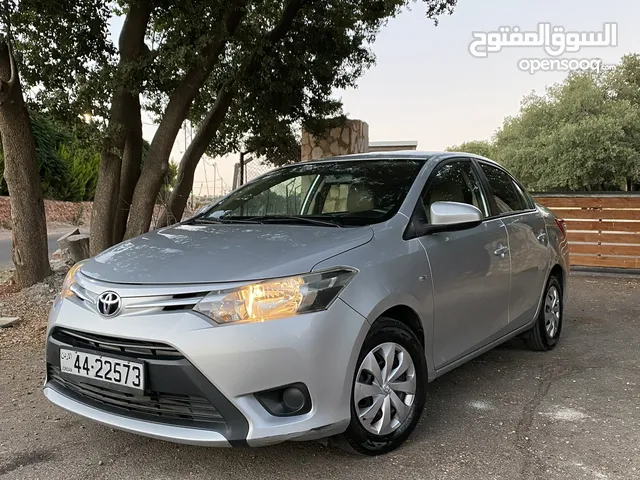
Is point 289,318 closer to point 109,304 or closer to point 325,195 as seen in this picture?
point 109,304

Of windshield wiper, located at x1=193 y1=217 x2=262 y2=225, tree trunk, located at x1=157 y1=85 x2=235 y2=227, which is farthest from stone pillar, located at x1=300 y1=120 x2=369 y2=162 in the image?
windshield wiper, located at x1=193 y1=217 x2=262 y2=225

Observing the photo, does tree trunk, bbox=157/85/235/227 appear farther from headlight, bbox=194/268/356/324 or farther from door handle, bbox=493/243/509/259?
headlight, bbox=194/268/356/324

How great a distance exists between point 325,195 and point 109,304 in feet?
5.42

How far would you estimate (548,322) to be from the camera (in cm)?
463

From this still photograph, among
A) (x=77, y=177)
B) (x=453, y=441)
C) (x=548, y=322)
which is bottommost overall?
(x=453, y=441)

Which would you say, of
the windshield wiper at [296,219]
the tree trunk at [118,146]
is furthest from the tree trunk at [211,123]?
the windshield wiper at [296,219]

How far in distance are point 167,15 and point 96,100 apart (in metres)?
1.68

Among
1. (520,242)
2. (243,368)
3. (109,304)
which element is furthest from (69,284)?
(520,242)

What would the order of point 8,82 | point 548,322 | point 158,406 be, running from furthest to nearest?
point 8,82 → point 548,322 → point 158,406

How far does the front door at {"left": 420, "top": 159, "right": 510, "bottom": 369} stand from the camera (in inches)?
121

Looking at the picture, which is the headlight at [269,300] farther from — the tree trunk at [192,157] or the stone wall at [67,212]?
the stone wall at [67,212]

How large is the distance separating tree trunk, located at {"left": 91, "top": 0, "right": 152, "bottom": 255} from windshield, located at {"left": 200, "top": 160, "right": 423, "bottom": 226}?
377 cm

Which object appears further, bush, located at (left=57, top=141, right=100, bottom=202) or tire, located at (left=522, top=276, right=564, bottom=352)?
bush, located at (left=57, top=141, right=100, bottom=202)

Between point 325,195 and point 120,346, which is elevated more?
point 325,195
